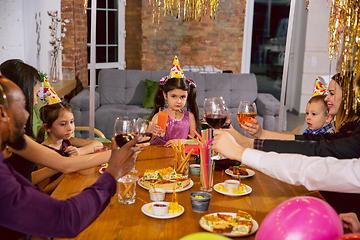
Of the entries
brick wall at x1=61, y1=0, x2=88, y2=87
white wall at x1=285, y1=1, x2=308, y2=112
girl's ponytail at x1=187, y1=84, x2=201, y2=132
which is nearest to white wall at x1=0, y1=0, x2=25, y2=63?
brick wall at x1=61, y1=0, x2=88, y2=87

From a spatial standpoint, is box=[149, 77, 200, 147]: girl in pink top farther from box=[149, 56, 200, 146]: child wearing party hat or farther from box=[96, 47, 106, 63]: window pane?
box=[96, 47, 106, 63]: window pane

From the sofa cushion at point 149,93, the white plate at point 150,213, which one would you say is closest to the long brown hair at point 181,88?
the white plate at point 150,213

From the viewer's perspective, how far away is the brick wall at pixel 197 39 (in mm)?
6379

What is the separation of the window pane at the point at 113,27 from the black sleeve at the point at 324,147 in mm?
5251

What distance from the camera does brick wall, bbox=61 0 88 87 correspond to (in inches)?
197

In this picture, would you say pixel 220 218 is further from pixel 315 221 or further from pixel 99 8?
pixel 99 8

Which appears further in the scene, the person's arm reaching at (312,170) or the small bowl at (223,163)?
the small bowl at (223,163)

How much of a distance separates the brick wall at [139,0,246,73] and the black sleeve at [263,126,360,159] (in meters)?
5.18

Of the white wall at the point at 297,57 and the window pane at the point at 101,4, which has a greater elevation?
the window pane at the point at 101,4

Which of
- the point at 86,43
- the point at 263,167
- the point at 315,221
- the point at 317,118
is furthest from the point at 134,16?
the point at 315,221

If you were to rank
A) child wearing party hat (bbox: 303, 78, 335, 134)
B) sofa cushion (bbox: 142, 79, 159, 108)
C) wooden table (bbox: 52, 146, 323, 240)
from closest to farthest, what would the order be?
1. wooden table (bbox: 52, 146, 323, 240)
2. child wearing party hat (bbox: 303, 78, 335, 134)
3. sofa cushion (bbox: 142, 79, 159, 108)

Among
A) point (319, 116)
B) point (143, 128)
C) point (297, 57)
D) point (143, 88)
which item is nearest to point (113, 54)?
point (143, 88)

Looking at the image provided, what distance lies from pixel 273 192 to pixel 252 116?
392 millimetres

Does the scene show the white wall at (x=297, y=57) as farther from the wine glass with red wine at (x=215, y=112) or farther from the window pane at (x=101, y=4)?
the wine glass with red wine at (x=215, y=112)
